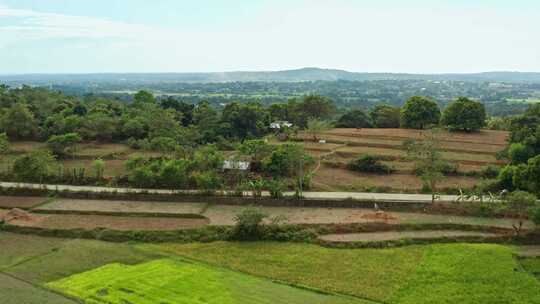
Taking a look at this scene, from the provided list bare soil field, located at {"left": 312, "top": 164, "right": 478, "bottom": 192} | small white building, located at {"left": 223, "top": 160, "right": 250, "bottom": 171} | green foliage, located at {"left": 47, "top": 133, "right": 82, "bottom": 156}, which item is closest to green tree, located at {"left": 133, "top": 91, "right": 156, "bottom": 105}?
green foliage, located at {"left": 47, "top": 133, "right": 82, "bottom": 156}

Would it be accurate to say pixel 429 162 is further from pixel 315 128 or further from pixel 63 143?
pixel 63 143

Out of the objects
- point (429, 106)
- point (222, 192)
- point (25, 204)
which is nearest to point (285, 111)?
point (429, 106)

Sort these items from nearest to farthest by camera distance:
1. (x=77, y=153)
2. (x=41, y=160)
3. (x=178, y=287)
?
1. (x=178, y=287)
2. (x=41, y=160)
3. (x=77, y=153)

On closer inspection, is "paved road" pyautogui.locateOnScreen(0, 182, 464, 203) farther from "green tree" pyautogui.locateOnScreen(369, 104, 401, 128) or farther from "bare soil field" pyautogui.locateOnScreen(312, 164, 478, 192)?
"green tree" pyautogui.locateOnScreen(369, 104, 401, 128)

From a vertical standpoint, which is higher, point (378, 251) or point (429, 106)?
point (429, 106)

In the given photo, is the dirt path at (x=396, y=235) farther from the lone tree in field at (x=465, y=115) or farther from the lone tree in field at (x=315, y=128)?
the lone tree in field at (x=465, y=115)

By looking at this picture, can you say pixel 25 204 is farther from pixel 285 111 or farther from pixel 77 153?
pixel 285 111
